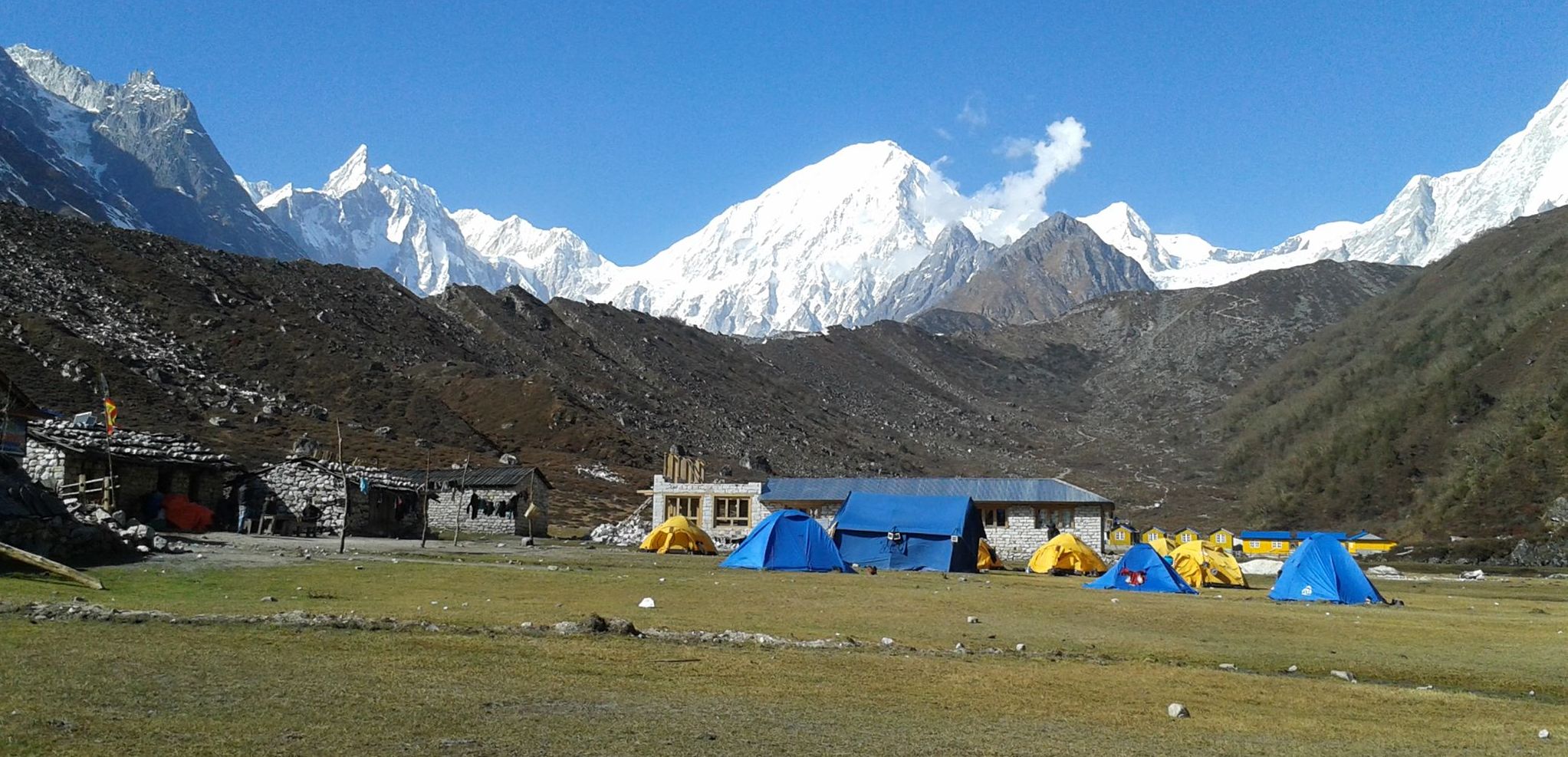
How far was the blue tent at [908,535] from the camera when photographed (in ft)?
135

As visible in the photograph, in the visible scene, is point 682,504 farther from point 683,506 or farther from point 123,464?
point 123,464

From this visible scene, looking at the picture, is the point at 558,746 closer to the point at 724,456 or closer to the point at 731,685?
the point at 731,685

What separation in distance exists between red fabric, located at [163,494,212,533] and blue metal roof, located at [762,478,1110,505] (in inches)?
980

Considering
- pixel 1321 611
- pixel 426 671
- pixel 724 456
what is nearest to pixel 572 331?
pixel 724 456

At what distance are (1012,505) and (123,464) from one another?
1445 inches

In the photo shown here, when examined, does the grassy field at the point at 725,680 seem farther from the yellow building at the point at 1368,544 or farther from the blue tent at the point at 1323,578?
the yellow building at the point at 1368,544

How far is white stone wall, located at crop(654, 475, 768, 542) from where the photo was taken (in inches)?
2179

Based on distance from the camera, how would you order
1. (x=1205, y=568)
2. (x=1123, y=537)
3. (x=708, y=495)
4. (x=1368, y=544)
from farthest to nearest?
(x=1368, y=544)
(x=1123, y=537)
(x=708, y=495)
(x=1205, y=568)

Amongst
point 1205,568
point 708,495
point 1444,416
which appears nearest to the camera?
point 1205,568

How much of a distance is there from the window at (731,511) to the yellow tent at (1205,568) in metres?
22.9

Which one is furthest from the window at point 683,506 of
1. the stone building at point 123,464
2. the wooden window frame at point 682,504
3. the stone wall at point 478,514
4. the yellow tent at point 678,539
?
the stone building at point 123,464

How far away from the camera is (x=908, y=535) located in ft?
136

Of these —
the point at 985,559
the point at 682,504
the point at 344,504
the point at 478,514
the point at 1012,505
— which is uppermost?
the point at 1012,505

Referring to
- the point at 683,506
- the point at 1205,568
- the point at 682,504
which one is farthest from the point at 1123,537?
the point at 1205,568
